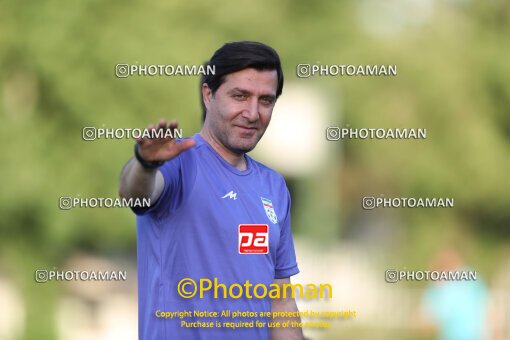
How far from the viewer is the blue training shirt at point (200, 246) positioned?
12.6 ft

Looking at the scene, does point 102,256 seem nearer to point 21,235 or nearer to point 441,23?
point 21,235

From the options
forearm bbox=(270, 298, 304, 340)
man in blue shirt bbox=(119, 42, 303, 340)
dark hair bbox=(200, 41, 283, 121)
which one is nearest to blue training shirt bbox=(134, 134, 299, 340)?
man in blue shirt bbox=(119, 42, 303, 340)

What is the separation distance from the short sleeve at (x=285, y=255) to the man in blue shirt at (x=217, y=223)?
97 mm

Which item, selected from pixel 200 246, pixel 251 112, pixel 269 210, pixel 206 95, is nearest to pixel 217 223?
pixel 200 246

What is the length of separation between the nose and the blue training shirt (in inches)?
8.0

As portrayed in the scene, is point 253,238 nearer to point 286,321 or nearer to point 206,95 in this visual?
point 286,321

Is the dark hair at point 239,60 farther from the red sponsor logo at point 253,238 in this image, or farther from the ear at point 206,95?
the red sponsor logo at point 253,238

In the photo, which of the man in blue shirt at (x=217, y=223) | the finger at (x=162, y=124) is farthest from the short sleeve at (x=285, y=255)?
the finger at (x=162, y=124)

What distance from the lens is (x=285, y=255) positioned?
434cm

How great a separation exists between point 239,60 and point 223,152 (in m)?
0.38

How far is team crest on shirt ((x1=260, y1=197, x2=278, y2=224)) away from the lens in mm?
4137

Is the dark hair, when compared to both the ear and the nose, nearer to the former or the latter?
the ear

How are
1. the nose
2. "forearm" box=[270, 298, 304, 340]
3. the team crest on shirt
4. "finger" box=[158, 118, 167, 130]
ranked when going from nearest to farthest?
1. "finger" box=[158, 118, 167, 130]
2. the nose
3. the team crest on shirt
4. "forearm" box=[270, 298, 304, 340]

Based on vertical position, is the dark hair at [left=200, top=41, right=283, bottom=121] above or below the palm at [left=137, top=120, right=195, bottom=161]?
above
